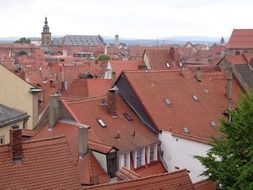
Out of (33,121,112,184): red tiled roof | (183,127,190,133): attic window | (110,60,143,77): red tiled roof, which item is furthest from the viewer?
(110,60,143,77): red tiled roof

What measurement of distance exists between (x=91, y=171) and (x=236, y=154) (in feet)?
37.1

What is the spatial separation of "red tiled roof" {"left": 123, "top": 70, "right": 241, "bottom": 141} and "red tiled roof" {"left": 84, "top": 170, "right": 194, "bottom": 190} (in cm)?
1385

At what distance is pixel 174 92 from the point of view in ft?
141

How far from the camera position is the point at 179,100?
4244 centimetres

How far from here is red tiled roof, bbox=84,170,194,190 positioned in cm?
2120

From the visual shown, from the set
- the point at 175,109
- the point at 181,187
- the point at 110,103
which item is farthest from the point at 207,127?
the point at 181,187

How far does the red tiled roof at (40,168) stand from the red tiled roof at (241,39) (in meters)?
115

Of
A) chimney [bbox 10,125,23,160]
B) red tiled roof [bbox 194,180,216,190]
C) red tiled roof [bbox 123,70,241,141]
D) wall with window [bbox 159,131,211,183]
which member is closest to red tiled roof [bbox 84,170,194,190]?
red tiled roof [bbox 194,180,216,190]

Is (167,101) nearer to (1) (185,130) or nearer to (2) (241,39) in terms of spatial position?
(1) (185,130)

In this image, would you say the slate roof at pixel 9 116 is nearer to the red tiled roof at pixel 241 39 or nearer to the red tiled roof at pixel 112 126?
the red tiled roof at pixel 112 126

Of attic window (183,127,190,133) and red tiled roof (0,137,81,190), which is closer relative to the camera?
red tiled roof (0,137,81,190)

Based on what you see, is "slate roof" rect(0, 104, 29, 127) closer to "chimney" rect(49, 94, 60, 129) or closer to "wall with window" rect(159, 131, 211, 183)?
"chimney" rect(49, 94, 60, 129)

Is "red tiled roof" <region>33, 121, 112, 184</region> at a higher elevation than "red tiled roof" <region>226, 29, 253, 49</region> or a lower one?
lower

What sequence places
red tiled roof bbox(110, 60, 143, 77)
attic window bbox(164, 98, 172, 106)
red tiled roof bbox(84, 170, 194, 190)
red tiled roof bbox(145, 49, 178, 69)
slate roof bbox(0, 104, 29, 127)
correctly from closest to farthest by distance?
red tiled roof bbox(84, 170, 194, 190), slate roof bbox(0, 104, 29, 127), attic window bbox(164, 98, 172, 106), red tiled roof bbox(145, 49, 178, 69), red tiled roof bbox(110, 60, 143, 77)
